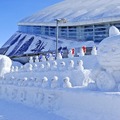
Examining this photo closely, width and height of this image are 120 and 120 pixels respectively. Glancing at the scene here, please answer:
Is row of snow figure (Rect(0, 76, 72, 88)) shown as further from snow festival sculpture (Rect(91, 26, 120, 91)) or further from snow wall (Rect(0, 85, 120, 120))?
snow festival sculpture (Rect(91, 26, 120, 91))

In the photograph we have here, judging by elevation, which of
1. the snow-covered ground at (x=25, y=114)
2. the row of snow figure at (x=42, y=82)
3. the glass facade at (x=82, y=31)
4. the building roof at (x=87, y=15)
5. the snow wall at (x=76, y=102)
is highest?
the building roof at (x=87, y=15)

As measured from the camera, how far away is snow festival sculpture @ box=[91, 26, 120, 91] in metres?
5.40

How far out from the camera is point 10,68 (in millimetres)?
13234

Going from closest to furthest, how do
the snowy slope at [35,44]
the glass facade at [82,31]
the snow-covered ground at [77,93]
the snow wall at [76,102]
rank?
the snow wall at [76,102], the snow-covered ground at [77,93], the glass facade at [82,31], the snowy slope at [35,44]

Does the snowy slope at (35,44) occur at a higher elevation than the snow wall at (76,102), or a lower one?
higher

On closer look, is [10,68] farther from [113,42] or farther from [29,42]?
[29,42]

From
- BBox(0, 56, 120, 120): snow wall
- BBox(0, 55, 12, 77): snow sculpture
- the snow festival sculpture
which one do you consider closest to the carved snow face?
the snow festival sculpture

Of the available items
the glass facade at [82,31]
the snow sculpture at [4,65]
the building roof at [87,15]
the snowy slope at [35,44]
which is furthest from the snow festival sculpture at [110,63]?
the glass facade at [82,31]

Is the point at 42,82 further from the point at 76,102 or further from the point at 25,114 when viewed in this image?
the point at 76,102

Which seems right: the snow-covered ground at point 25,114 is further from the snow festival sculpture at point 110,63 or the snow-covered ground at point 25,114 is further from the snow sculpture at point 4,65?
the snow sculpture at point 4,65

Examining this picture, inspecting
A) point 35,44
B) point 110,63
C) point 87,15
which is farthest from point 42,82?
point 35,44

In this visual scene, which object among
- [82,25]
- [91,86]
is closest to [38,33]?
[82,25]

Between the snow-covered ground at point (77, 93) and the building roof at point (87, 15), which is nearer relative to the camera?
the snow-covered ground at point (77, 93)

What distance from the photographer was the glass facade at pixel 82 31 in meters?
28.4
